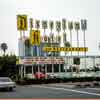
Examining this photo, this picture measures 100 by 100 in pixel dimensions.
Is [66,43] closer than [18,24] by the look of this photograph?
No

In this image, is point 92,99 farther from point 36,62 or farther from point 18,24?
point 36,62

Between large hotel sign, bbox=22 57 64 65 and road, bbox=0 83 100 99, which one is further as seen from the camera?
large hotel sign, bbox=22 57 64 65

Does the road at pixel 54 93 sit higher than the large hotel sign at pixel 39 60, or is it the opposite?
the large hotel sign at pixel 39 60

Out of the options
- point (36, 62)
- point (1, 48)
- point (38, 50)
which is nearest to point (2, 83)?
point (36, 62)

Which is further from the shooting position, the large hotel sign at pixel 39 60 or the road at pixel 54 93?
the large hotel sign at pixel 39 60

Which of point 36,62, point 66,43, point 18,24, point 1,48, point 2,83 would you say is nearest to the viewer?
point 2,83

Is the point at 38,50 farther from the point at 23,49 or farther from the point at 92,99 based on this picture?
the point at 92,99

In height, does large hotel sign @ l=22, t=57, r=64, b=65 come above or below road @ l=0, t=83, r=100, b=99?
above

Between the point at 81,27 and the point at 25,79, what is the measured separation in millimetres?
20748

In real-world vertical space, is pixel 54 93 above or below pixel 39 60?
below

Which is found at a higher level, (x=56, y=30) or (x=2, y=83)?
(x=56, y=30)

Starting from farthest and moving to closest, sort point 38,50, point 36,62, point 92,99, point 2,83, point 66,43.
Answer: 1. point 38,50
2. point 66,43
3. point 36,62
4. point 2,83
5. point 92,99

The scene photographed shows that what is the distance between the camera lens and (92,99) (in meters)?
25.5

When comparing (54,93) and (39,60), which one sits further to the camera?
(39,60)
